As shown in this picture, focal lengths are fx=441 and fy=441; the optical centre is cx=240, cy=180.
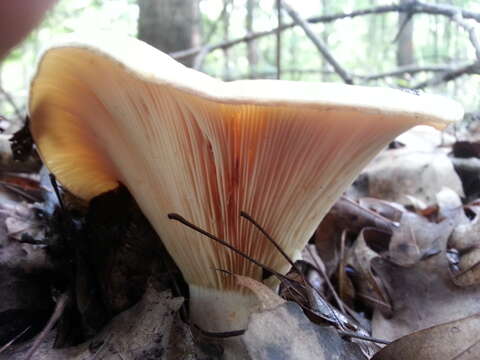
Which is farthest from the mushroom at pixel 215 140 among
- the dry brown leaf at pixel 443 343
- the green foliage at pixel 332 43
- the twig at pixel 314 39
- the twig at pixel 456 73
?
the green foliage at pixel 332 43

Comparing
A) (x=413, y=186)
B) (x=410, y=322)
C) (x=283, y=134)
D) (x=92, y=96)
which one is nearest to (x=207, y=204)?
(x=283, y=134)

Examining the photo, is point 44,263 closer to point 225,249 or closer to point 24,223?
point 24,223

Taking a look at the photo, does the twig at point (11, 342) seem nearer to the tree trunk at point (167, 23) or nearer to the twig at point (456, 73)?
the twig at point (456, 73)

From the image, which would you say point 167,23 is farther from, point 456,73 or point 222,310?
point 222,310

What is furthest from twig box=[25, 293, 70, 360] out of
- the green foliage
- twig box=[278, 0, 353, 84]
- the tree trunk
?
the green foliage

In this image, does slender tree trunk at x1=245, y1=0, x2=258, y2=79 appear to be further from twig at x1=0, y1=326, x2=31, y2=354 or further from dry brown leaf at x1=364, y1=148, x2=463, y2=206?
twig at x1=0, y1=326, x2=31, y2=354
